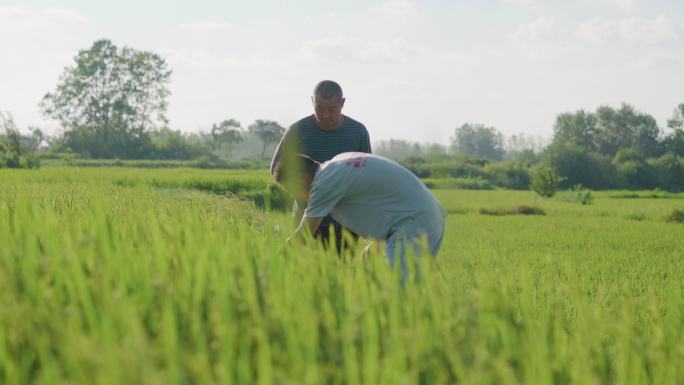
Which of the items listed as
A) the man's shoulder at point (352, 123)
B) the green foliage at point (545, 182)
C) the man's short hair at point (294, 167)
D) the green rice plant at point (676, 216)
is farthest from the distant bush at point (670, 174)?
the man's short hair at point (294, 167)

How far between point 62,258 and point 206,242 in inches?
21.4

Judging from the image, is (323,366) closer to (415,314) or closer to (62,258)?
(415,314)

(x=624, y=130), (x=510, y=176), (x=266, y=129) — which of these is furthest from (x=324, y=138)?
(x=624, y=130)

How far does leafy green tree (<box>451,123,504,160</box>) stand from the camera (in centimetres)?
14100

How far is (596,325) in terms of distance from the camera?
226 cm

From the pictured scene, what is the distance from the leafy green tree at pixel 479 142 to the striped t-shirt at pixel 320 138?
439 feet

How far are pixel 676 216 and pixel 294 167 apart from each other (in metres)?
18.5

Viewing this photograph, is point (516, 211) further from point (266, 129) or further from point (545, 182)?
point (266, 129)

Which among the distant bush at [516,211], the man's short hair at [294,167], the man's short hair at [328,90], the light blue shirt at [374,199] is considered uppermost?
the man's short hair at [328,90]

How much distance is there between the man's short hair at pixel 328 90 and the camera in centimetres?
471

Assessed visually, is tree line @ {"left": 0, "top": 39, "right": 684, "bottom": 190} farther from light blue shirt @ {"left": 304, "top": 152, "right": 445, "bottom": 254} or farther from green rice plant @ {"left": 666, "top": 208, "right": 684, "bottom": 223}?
light blue shirt @ {"left": 304, "top": 152, "right": 445, "bottom": 254}

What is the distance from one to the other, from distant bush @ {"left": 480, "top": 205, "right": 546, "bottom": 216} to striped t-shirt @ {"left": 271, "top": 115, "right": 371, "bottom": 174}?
1606cm

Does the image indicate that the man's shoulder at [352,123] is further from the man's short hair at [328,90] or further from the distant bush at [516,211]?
the distant bush at [516,211]

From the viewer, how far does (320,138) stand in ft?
17.6
